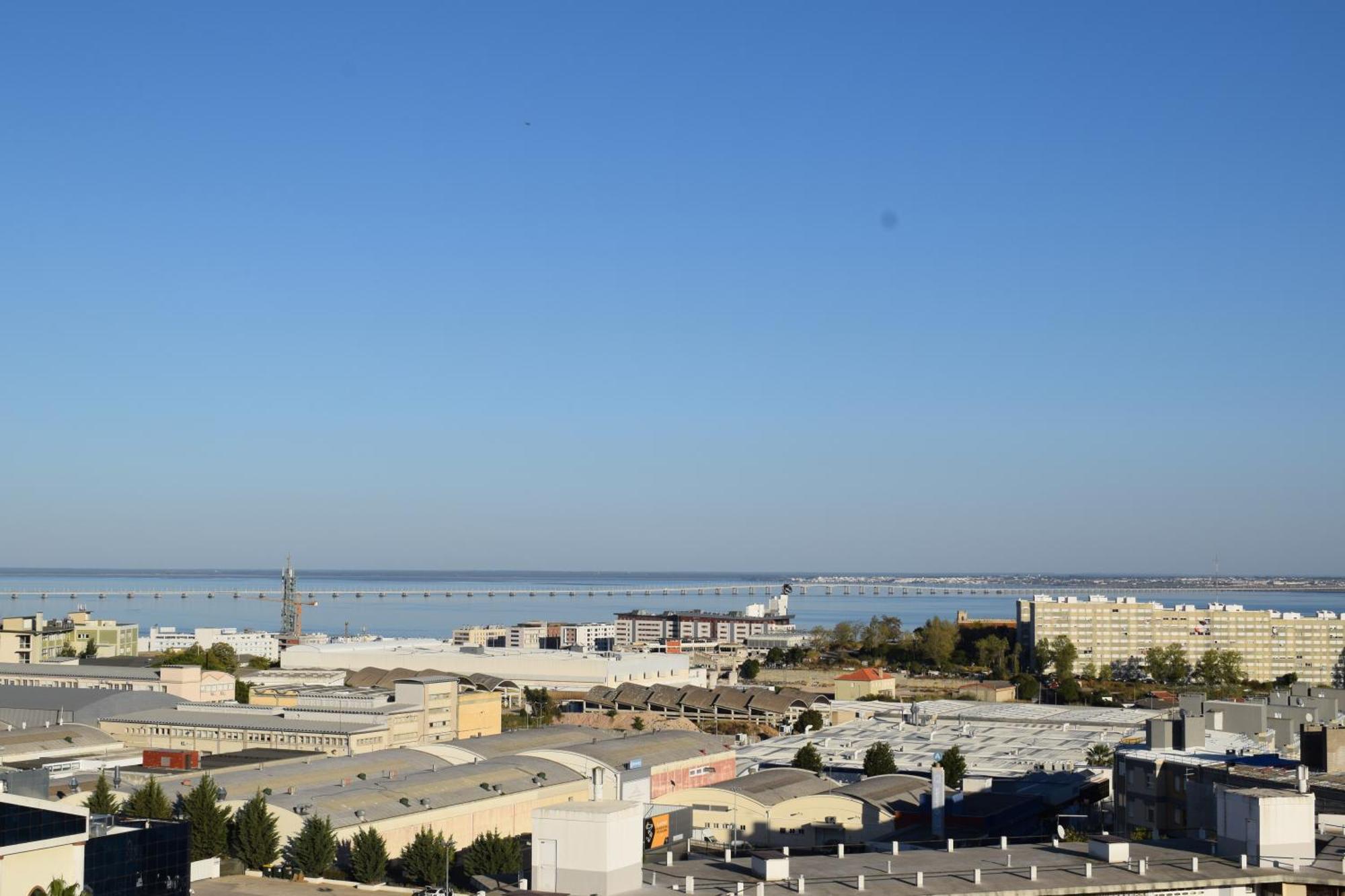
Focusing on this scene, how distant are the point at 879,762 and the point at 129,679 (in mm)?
17527

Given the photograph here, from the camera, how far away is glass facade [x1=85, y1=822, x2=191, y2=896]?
1067 centimetres

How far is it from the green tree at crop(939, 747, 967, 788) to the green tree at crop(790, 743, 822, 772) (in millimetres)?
2068

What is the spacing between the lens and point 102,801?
1619cm

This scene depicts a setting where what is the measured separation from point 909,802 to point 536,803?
4919 millimetres

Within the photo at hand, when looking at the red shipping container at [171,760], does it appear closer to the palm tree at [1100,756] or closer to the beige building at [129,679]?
the beige building at [129,679]

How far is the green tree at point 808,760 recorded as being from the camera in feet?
79.3

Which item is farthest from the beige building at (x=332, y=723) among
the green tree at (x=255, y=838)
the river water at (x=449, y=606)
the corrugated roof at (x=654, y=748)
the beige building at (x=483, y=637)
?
the river water at (x=449, y=606)

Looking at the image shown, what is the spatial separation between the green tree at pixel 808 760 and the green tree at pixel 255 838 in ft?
34.3

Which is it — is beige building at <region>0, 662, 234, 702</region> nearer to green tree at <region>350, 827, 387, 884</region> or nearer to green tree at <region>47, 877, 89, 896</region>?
green tree at <region>350, 827, 387, 884</region>

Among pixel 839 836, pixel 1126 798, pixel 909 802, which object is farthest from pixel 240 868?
pixel 1126 798

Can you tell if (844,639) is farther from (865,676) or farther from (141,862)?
(141,862)

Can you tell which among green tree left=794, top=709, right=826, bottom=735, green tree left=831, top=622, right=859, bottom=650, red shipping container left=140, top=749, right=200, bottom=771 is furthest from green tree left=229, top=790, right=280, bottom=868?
green tree left=831, top=622, right=859, bottom=650

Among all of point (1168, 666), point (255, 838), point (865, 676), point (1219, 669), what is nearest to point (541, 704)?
point (865, 676)

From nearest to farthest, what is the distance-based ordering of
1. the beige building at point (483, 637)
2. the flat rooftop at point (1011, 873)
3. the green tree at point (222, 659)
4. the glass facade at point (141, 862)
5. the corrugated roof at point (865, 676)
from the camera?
1. the flat rooftop at point (1011, 873)
2. the glass facade at point (141, 862)
3. the corrugated roof at point (865, 676)
4. the green tree at point (222, 659)
5. the beige building at point (483, 637)
